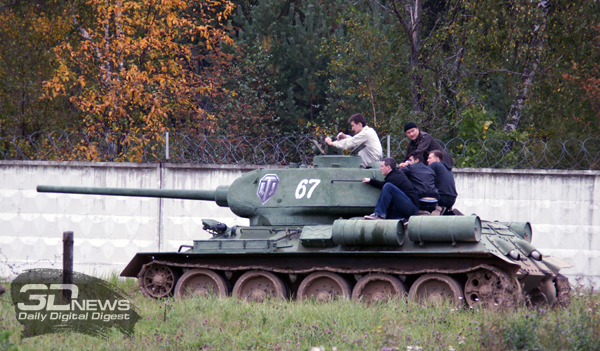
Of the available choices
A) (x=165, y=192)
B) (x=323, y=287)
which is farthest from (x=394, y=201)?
(x=165, y=192)

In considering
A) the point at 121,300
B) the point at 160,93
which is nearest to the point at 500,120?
the point at 160,93

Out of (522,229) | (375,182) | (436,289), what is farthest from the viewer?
(522,229)

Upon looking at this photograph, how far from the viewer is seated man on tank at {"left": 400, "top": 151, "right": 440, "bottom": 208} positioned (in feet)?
35.1

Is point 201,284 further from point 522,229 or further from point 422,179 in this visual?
point 522,229

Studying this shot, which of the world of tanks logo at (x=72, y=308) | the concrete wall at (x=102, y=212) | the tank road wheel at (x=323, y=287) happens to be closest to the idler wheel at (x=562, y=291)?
the concrete wall at (x=102, y=212)

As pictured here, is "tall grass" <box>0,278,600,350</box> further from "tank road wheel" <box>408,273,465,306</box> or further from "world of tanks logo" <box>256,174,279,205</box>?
"world of tanks logo" <box>256,174,279,205</box>

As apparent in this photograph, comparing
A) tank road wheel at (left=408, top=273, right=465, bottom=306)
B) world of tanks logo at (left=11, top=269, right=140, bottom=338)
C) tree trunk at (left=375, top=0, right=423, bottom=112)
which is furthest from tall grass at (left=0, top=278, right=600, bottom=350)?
tree trunk at (left=375, top=0, right=423, bottom=112)

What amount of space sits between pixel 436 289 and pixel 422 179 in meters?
1.62

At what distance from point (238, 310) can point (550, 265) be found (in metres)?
4.86

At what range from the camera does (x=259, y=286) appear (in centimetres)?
1092

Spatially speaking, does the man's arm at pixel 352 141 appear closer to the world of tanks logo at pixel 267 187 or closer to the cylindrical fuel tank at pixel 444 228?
the world of tanks logo at pixel 267 187

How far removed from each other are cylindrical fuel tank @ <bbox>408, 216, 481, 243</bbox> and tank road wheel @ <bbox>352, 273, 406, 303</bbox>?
719 millimetres

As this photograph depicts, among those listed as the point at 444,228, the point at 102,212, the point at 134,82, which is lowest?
the point at 102,212

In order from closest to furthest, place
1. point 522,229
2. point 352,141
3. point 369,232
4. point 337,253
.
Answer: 1. point 369,232
2. point 337,253
3. point 352,141
4. point 522,229
